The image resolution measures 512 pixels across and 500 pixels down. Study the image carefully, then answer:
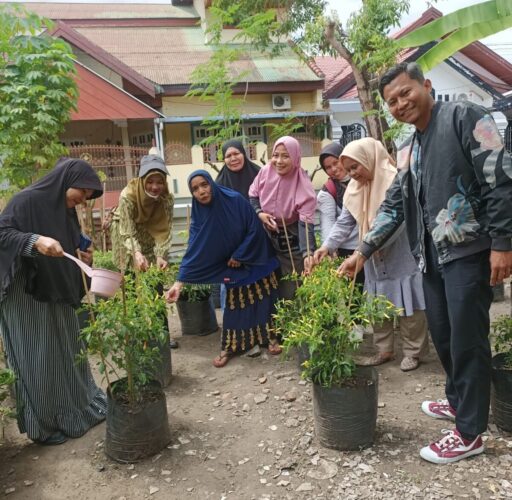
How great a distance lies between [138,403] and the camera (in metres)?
2.62

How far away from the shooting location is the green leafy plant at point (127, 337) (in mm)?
2484

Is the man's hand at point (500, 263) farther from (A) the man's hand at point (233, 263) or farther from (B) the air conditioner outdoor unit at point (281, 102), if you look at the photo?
(B) the air conditioner outdoor unit at point (281, 102)

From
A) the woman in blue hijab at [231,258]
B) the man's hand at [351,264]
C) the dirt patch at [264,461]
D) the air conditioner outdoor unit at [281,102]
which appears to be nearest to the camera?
the dirt patch at [264,461]

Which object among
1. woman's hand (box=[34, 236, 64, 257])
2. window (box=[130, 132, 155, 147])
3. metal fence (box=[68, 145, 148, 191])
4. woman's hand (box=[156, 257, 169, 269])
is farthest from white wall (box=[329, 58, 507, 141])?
woman's hand (box=[34, 236, 64, 257])

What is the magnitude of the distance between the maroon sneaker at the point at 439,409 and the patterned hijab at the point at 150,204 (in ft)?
7.44

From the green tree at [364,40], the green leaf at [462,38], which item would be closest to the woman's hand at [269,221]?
the green leaf at [462,38]

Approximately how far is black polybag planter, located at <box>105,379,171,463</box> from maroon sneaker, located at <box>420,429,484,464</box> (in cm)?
135

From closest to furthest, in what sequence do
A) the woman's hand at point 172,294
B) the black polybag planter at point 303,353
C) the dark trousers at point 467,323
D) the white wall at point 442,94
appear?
the dark trousers at point 467,323
the woman's hand at point 172,294
the black polybag planter at point 303,353
the white wall at point 442,94

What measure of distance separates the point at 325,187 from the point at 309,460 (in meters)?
2.21

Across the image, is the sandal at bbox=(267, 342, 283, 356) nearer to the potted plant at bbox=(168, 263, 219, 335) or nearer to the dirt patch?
the dirt patch

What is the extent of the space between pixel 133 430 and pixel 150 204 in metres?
1.81

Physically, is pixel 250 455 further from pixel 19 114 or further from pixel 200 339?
pixel 19 114

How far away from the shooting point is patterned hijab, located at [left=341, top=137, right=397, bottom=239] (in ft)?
10.3

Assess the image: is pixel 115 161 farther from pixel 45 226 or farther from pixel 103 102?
pixel 45 226
